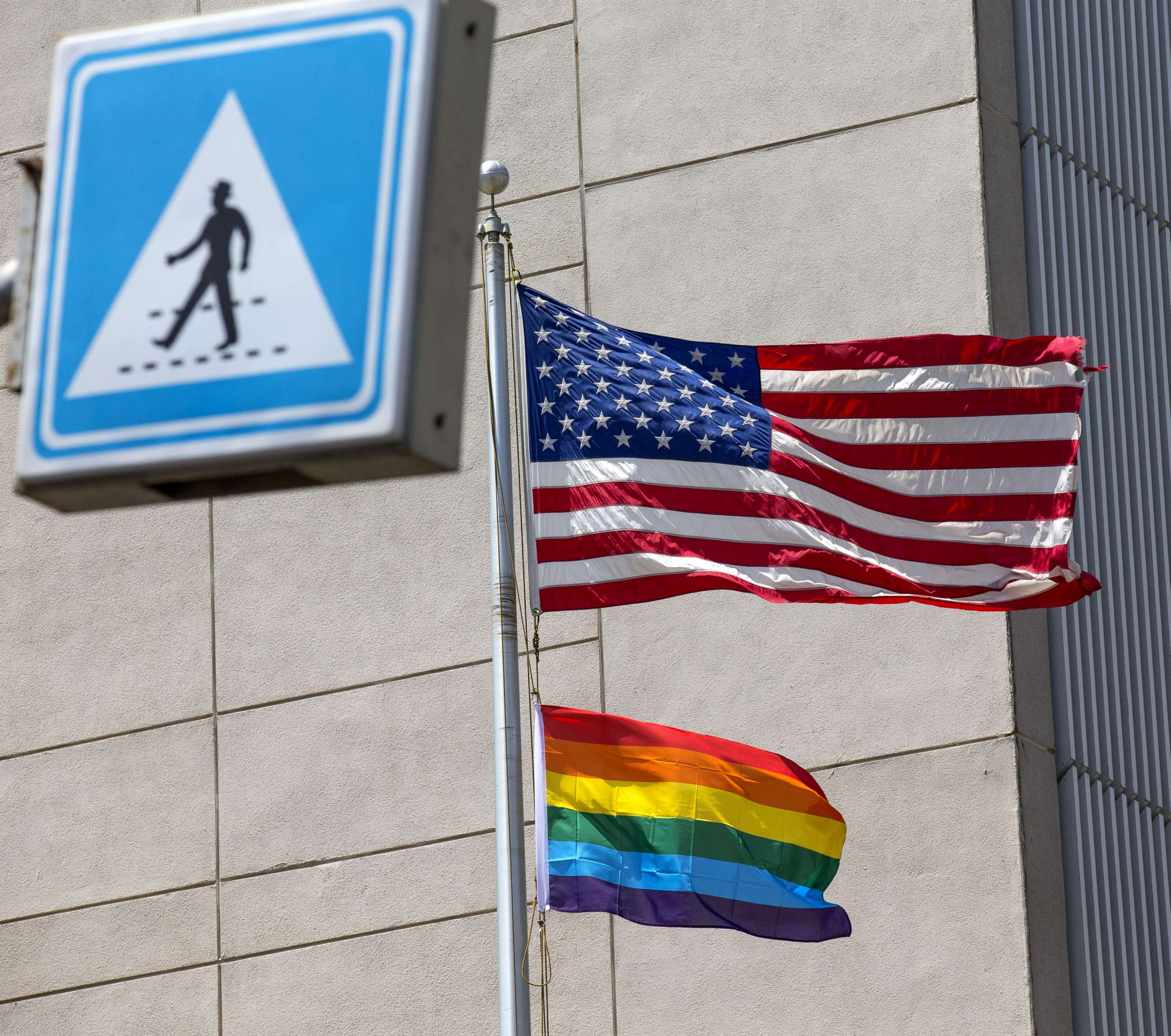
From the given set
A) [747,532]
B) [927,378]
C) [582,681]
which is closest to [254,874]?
[582,681]

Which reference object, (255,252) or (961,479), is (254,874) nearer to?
(961,479)

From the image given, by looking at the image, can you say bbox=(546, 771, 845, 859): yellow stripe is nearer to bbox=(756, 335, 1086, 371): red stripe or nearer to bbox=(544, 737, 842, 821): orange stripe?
bbox=(544, 737, 842, 821): orange stripe

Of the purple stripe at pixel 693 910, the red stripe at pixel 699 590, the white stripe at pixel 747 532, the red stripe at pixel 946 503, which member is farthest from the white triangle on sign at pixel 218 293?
the red stripe at pixel 946 503

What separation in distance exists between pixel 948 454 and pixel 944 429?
0.45 ft

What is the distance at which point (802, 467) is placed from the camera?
10.3m

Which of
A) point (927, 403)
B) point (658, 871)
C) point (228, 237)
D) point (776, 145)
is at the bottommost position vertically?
point (658, 871)

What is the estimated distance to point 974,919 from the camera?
39.8 feet

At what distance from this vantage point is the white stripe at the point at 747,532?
993 cm

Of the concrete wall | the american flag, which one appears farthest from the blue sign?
the concrete wall

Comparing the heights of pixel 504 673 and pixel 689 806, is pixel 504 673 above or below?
above

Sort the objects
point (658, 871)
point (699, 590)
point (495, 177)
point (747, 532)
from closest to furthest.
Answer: point (699, 590) < point (658, 871) < point (747, 532) < point (495, 177)

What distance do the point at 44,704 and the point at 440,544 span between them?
121 inches

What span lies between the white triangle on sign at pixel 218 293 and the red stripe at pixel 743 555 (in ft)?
22.0

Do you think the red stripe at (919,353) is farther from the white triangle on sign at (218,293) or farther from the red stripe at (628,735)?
the white triangle on sign at (218,293)
